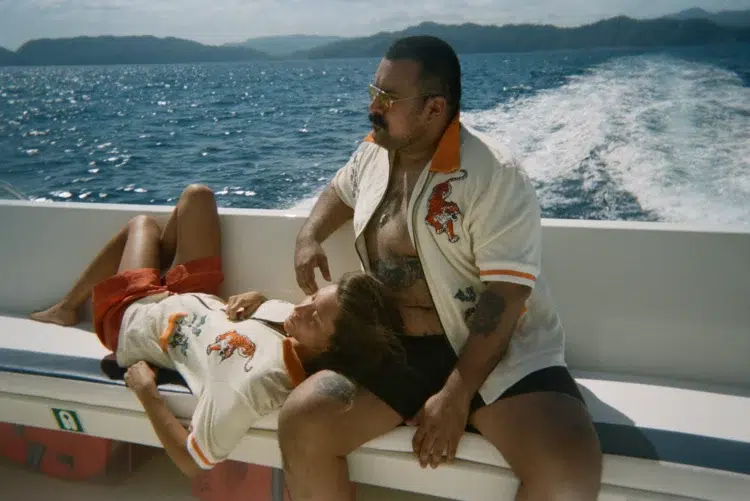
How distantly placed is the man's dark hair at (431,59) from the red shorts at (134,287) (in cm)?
92

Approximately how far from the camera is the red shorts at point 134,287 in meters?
1.80

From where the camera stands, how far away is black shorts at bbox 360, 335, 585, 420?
1.33 metres

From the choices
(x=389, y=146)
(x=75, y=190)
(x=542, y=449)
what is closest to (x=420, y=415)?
(x=542, y=449)

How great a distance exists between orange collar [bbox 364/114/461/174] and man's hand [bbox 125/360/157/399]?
0.81 metres

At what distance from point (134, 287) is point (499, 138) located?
513 cm

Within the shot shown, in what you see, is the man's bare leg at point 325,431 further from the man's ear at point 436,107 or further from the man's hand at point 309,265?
the man's ear at point 436,107

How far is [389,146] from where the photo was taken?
59.1 inches

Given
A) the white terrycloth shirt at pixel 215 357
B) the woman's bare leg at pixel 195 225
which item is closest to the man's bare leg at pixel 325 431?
the white terrycloth shirt at pixel 215 357

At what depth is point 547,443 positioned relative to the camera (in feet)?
3.87

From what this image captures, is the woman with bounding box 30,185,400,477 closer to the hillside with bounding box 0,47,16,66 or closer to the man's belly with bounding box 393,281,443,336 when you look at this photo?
the man's belly with bounding box 393,281,443,336

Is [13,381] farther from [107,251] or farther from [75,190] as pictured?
[75,190]

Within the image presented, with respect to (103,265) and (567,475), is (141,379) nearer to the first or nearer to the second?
(103,265)

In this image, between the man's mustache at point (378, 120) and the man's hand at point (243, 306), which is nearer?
the man's mustache at point (378, 120)

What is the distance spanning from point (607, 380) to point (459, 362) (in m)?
0.60
